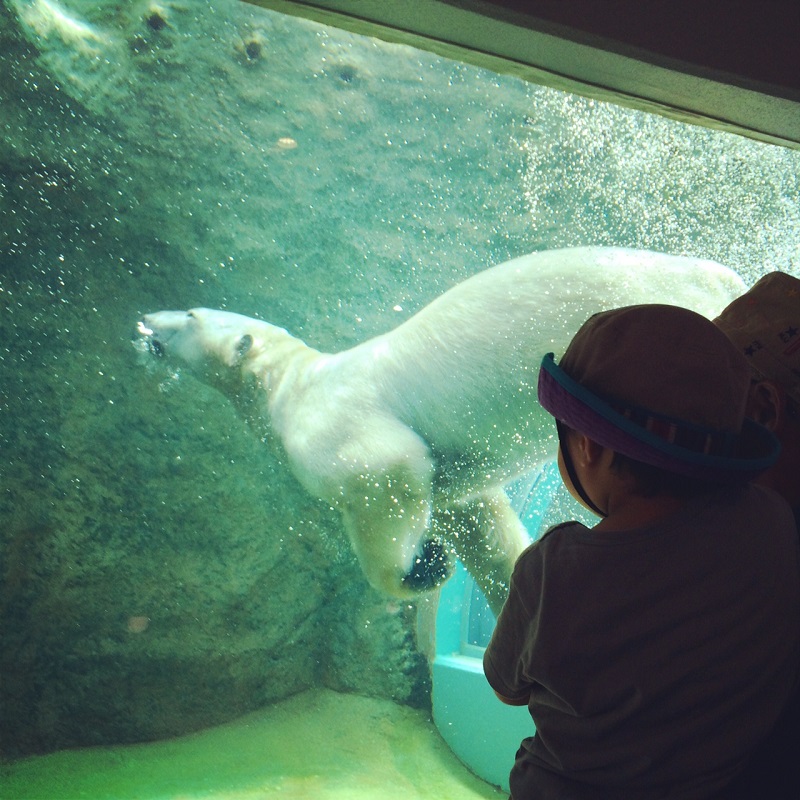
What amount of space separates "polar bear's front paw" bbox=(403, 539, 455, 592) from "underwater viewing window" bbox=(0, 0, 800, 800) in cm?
1

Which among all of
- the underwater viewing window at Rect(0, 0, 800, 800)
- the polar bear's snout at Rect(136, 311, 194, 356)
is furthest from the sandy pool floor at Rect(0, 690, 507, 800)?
the polar bear's snout at Rect(136, 311, 194, 356)

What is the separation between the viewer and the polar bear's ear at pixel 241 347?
2461 millimetres

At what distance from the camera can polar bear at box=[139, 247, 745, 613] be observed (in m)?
1.97

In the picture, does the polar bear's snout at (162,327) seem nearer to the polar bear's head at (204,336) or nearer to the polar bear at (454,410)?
the polar bear's head at (204,336)

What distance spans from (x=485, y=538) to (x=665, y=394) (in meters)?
1.80

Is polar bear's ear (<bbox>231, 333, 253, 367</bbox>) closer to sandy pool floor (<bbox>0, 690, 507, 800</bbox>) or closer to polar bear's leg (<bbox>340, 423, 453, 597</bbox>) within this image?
polar bear's leg (<bbox>340, 423, 453, 597</bbox>)

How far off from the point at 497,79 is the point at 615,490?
3.51 metres

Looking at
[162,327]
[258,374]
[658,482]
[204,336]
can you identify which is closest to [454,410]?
[258,374]

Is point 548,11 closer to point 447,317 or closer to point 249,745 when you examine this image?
point 447,317

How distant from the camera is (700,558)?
52cm

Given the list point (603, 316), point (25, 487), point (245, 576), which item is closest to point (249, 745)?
point (245, 576)

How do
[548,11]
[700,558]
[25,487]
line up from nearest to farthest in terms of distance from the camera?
[700,558]
[548,11]
[25,487]

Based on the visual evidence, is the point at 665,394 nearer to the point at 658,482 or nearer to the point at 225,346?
the point at 658,482

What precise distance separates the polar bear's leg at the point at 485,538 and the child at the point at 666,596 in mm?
1680
